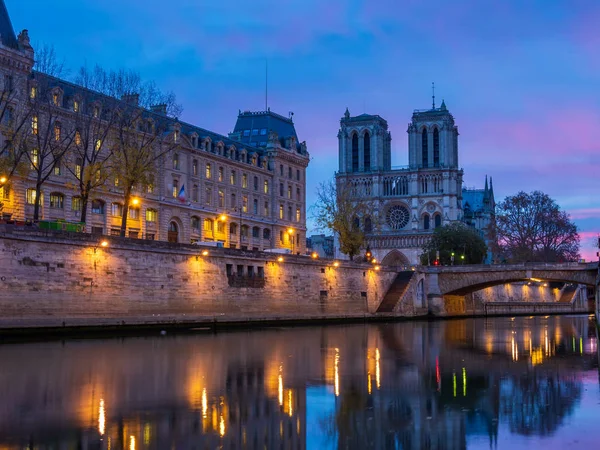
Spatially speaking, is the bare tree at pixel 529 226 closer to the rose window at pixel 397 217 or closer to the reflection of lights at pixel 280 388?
the rose window at pixel 397 217

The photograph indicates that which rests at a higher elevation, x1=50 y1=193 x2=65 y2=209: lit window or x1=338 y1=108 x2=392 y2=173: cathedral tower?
x1=338 y1=108 x2=392 y2=173: cathedral tower

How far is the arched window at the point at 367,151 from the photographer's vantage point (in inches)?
6457

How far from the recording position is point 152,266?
53.5m

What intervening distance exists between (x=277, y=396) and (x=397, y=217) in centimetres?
13868

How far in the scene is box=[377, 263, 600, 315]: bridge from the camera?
82.0 meters

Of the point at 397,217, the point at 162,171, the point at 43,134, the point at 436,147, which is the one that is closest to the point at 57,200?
the point at 43,134

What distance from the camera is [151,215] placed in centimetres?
8338

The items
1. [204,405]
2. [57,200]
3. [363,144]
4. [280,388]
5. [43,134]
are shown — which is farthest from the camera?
[363,144]

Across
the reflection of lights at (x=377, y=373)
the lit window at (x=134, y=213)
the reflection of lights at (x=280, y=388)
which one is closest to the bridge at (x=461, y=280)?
the lit window at (x=134, y=213)

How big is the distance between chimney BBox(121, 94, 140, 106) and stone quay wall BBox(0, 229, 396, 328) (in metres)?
11.6

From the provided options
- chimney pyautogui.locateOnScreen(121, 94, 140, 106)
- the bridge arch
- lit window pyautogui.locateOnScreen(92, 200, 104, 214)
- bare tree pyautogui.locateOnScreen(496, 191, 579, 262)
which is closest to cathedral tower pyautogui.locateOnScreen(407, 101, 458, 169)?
the bridge arch

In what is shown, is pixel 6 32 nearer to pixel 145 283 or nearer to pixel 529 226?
pixel 145 283

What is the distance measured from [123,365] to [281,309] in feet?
124

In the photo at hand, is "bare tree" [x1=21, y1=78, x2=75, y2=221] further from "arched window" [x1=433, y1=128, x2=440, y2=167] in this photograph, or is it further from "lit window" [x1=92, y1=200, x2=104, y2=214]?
"arched window" [x1=433, y1=128, x2=440, y2=167]
